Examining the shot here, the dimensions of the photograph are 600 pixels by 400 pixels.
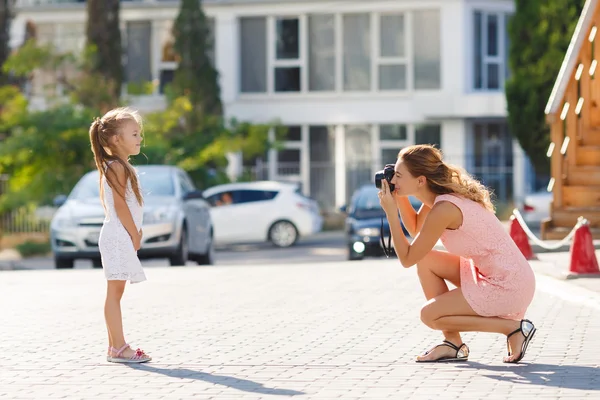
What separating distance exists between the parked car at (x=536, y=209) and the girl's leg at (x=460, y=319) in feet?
75.2

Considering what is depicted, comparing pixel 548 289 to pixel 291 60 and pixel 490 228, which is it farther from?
pixel 291 60

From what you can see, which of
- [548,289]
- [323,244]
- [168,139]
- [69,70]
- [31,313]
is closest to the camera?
[31,313]

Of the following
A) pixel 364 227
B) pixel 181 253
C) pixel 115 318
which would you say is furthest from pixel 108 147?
pixel 364 227

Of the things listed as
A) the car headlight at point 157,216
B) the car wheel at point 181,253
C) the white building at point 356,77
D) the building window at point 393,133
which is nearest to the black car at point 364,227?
the car wheel at point 181,253

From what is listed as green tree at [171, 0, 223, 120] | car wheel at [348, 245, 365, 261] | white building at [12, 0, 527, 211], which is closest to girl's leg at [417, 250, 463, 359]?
car wheel at [348, 245, 365, 261]

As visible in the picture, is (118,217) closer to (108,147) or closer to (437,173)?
(108,147)

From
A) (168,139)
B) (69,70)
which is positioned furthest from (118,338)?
(69,70)

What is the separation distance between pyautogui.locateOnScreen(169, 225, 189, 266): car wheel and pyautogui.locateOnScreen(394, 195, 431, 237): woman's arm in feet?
38.8

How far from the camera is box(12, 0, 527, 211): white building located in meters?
40.5

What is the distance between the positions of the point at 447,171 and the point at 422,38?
1282 inches

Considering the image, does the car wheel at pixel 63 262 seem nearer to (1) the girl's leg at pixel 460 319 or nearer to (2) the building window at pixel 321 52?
(1) the girl's leg at pixel 460 319

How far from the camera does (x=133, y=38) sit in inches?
1705

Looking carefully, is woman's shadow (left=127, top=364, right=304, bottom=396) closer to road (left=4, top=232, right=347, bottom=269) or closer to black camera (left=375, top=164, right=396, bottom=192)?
black camera (left=375, top=164, right=396, bottom=192)

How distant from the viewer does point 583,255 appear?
14.5 m
